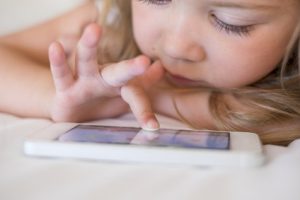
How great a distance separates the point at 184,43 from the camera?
0.65 metres

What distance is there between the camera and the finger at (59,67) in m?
0.53

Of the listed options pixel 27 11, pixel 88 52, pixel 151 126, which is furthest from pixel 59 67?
pixel 27 11

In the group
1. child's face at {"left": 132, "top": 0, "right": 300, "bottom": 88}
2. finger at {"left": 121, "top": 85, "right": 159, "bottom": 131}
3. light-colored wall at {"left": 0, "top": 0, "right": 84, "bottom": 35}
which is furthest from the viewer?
light-colored wall at {"left": 0, "top": 0, "right": 84, "bottom": 35}

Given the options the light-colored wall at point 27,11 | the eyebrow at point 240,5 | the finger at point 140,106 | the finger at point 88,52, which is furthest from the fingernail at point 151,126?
the light-colored wall at point 27,11

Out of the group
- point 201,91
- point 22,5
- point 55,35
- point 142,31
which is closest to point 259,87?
point 201,91

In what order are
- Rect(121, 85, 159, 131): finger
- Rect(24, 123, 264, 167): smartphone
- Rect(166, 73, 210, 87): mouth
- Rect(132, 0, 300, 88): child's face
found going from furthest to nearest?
1. Rect(166, 73, 210, 87): mouth
2. Rect(132, 0, 300, 88): child's face
3. Rect(121, 85, 159, 131): finger
4. Rect(24, 123, 264, 167): smartphone

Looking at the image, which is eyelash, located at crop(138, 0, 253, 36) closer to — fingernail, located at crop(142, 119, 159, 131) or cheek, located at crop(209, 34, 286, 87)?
cheek, located at crop(209, 34, 286, 87)

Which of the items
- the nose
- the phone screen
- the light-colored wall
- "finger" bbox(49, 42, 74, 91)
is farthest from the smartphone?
the light-colored wall

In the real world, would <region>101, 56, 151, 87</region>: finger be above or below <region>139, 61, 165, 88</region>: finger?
above

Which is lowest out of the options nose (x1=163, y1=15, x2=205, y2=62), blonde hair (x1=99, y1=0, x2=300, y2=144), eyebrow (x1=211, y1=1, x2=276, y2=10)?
blonde hair (x1=99, y1=0, x2=300, y2=144)

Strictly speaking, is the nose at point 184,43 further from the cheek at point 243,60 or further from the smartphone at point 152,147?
the smartphone at point 152,147

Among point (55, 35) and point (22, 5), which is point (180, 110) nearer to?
point (55, 35)

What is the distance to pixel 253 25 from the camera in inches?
25.0

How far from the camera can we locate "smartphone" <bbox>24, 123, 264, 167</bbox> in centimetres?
41
